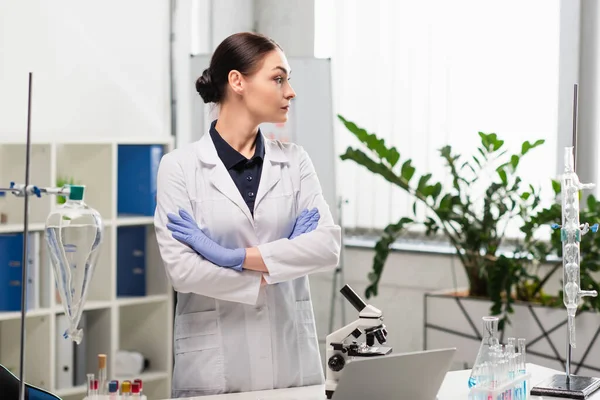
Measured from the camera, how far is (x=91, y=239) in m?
1.89

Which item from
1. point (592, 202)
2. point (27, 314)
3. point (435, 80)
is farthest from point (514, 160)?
point (27, 314)

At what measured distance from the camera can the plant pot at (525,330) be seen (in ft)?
11.7

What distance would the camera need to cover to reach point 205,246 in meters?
2.45

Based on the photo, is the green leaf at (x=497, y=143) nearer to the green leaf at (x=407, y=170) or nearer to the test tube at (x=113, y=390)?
the green leaf at (x=407, y=170)

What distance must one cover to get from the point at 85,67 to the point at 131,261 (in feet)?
3.15

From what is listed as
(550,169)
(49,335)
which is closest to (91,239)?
(49,335)

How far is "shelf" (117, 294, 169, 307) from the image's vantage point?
406 centimetres

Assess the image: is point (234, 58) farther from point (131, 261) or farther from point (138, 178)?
point (131, 261)

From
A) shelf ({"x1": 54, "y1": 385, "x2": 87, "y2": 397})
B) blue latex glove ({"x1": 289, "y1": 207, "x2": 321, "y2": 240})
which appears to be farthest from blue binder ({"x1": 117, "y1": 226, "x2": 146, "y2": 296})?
blue latex glove ({"x1": 289, "y1": 207, "x2": 321, "y2": 240})

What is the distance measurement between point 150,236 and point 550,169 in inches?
75.7

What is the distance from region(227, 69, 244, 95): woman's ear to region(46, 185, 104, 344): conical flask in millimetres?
845

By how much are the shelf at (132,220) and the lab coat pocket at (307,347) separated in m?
1.62

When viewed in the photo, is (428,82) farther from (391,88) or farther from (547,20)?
(547,20)

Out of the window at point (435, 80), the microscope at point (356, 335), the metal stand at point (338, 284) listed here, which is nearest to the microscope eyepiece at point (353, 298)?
the microscope at point (356, 335)
